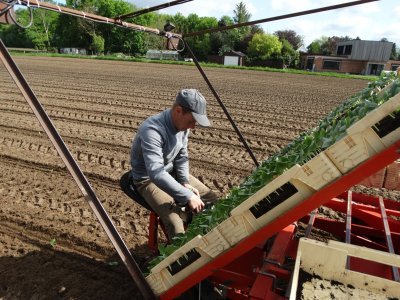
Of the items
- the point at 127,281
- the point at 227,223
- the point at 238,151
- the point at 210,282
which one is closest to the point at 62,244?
the point at 127,281

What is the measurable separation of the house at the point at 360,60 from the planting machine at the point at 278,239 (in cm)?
5362

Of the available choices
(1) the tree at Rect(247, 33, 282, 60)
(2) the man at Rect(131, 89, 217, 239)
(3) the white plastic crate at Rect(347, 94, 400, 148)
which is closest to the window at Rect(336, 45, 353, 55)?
(1) the tree at Rect(247, 33, 282, 60)

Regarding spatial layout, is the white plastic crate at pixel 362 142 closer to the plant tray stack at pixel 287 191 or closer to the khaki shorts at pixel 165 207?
the plant tray stack at pixel 287 191

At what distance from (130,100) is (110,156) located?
6.54m

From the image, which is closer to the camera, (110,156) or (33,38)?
(110,156)

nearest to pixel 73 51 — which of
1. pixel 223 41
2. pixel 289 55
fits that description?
pixel 223 41

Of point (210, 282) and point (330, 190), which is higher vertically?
point (330, 190)

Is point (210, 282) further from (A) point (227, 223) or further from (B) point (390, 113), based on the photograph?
(B) point (390, 113)

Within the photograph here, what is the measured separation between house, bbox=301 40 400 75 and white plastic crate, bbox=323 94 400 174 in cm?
5392

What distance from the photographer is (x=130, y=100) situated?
13.2m

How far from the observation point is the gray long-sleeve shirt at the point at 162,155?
2.99 meters

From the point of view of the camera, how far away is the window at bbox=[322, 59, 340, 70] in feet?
176

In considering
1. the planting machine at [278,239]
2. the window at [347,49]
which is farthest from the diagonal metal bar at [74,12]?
the window at [347,49]

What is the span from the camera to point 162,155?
3203 millimetres
